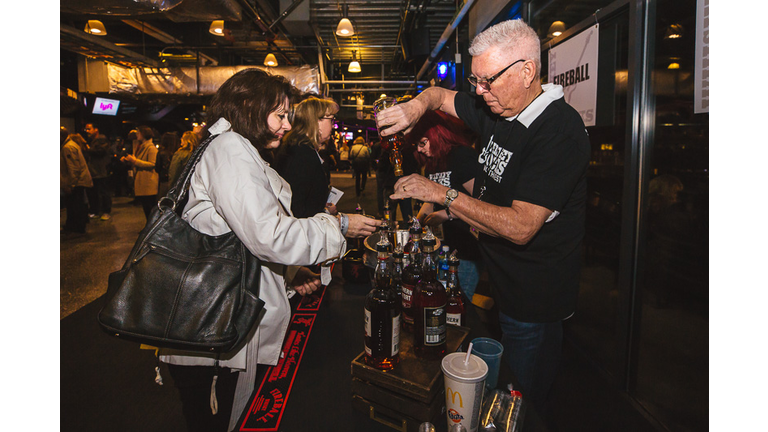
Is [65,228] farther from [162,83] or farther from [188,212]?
[188,212]

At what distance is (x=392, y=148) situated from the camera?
163 centimetres

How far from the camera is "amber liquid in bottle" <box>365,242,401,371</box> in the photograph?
98 cm

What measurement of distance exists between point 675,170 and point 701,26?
0.72m

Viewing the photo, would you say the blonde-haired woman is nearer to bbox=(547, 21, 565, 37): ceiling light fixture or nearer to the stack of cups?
the stack of cups

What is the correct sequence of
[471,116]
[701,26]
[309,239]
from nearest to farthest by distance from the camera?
[309,239], [701,26], [471,116]

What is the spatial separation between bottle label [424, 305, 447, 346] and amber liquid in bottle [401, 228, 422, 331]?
13cm

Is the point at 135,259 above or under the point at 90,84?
under

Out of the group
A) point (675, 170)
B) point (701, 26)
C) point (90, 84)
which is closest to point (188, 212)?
point (701, 26)

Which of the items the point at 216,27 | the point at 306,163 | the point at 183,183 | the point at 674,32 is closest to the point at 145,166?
the point at 216,27

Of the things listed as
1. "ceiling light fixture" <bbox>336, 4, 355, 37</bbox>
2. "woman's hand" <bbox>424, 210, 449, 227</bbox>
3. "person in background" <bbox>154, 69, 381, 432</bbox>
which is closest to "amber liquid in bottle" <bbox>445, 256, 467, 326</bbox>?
"person in background" <bbox>154, 69, 381, 432</bbox>

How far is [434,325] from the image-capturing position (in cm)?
103

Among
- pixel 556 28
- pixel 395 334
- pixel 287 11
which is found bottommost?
pixel 395 334

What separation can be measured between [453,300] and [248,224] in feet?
2.41

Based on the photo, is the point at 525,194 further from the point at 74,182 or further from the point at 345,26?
the point at 74,182
